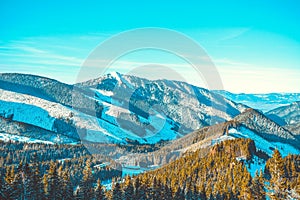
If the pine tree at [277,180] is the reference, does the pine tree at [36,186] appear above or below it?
below

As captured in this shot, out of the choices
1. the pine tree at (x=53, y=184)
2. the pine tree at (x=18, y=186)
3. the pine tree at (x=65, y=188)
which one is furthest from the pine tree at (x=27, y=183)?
the pine tree at (x=65, y=188)

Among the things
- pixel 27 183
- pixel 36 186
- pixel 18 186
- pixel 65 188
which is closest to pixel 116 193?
pixel 65 188

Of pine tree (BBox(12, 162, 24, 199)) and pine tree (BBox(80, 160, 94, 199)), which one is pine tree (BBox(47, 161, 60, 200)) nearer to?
pine tree (BBox(80, 160, 94, 199))

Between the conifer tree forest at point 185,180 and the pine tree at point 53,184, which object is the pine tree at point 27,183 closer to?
the conifer tree forest at point 185,180

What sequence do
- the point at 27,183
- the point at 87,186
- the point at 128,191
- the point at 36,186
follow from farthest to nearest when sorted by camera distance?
the point at 128,191 < the point at 87,186 < the point at 36,186 < the point at 27,183

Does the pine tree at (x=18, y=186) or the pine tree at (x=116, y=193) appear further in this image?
the pine tree at (x=116, y=193)

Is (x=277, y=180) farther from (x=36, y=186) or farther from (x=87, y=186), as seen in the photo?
(x=36, y=186)

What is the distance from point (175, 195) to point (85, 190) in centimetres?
2908

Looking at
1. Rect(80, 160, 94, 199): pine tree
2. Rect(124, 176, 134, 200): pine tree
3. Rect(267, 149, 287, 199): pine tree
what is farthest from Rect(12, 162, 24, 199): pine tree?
Rect(267, 149, 287, 199): pine tree

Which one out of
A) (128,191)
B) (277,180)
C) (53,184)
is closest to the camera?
(277,180)

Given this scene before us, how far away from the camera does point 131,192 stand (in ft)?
250

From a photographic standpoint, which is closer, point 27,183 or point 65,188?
point 27,183

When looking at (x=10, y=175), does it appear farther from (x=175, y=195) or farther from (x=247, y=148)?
(x=247, y=148)

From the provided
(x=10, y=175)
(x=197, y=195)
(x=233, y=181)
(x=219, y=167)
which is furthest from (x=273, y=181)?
(x=219, y=167)
